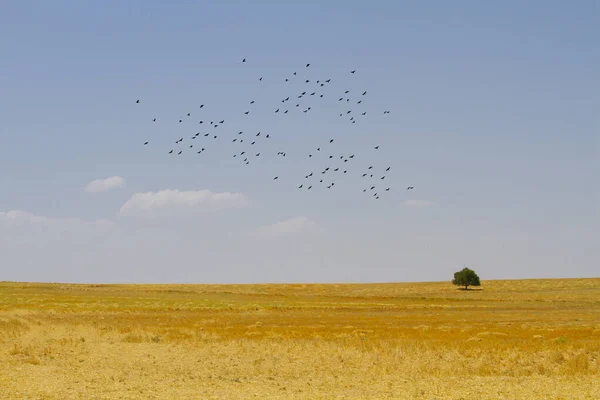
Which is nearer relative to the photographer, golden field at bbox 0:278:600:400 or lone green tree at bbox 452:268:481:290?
golden field at bbox 0:278:600:400

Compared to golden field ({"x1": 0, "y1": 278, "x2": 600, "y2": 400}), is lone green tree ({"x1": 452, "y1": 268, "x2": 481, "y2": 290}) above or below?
above

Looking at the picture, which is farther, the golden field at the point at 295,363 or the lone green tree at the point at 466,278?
the lone green tree at the point at 466,278

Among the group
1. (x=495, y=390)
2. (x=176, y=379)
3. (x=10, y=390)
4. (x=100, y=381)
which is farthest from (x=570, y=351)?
(x=10, y=390)

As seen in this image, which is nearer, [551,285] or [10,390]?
[10,390]

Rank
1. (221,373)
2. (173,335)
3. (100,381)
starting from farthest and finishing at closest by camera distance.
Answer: (173,335) < (221,373) < (100,381)

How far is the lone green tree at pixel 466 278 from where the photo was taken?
150500 millimetres

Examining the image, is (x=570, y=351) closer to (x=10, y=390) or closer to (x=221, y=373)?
(x=221, y=373)

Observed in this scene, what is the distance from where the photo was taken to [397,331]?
4741 cm

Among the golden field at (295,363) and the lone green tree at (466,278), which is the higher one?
the lone green tree at (466,278)

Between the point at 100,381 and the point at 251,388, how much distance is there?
5.59m

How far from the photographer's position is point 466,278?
151000 millimetres

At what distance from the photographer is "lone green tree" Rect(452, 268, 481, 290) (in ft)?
494

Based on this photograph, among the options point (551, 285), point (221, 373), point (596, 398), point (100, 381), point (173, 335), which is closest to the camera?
point (596, 398)

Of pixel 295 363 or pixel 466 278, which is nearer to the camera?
pixel 295 363
